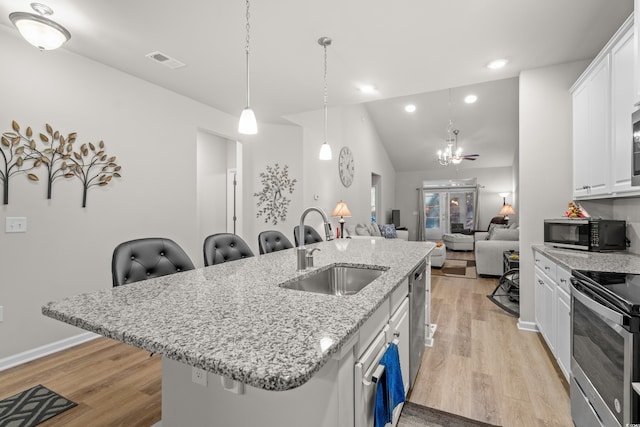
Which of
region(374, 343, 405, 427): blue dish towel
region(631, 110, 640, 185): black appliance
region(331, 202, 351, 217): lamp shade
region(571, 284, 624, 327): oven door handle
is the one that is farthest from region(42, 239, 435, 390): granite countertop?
region(331, 202, 351, 217): lamp shade


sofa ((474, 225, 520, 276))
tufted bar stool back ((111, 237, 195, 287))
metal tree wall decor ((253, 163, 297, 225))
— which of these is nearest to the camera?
tufted bar stool back ((111, 237, 195, 287))

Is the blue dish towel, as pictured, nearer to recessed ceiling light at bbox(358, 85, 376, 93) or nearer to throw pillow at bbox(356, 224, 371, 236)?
recessed ceiling light at bbox(358, 85, 376, 93)

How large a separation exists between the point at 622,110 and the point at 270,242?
8.95ft

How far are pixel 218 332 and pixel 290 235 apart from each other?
14.7 feet

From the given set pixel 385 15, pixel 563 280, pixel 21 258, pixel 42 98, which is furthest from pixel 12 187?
pixel 563 280

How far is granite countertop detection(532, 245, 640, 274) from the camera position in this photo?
1822mm

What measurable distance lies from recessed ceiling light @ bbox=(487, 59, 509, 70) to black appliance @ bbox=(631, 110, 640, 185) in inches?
53.5

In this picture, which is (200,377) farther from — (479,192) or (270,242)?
(479,192)

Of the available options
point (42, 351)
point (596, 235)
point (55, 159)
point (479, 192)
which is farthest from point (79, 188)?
point (479, 192)

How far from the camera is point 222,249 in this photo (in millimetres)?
2182

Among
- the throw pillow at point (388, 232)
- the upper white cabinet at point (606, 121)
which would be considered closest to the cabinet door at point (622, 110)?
the upper white cabinet at point (606, 121)

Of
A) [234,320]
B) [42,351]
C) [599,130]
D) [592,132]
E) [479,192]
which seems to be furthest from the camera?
[479,192]

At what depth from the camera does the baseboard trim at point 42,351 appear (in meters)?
2.39

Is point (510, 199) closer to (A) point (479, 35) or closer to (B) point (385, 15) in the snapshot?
(A) point (479, 35)
